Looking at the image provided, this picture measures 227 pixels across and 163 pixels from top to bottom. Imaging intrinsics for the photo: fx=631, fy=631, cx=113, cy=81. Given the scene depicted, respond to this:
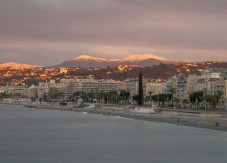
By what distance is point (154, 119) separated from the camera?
9069 centimetres

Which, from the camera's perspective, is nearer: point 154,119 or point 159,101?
point 154,119

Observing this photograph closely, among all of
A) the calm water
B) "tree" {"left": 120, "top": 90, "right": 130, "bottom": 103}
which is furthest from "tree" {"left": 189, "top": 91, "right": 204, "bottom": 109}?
the calm water

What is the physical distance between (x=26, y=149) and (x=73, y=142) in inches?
275

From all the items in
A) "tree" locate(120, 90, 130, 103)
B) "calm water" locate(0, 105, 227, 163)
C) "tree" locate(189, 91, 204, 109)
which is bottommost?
"calm water" locate(0, 105, 227, 163)

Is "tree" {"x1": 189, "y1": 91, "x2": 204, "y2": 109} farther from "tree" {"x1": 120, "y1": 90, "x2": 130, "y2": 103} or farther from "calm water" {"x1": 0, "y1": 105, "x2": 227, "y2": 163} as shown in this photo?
"calm water" {"x1": 0, "y1": 105, "x2": 227, "y2": 163}

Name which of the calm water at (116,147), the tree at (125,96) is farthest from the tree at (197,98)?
the calm water at (116,147)

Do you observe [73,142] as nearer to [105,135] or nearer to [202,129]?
[105,135]

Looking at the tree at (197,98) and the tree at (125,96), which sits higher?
the tree at (125,96)

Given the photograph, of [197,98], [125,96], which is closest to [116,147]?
[197,98]

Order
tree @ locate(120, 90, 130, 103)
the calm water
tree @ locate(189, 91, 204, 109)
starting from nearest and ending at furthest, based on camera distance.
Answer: the calm water → tree @ locate(189, 91, 204, 109) → tree @ locate(120, 90, 130, 103)

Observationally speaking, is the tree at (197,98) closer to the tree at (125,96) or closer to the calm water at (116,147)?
the tree at (125,96)

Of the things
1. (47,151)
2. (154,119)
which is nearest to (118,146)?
(47,151)

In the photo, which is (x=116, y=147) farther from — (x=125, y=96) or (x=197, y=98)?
(x=125, y=96)

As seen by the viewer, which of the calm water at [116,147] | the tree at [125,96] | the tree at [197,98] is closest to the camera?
the calm water at [116,147]
